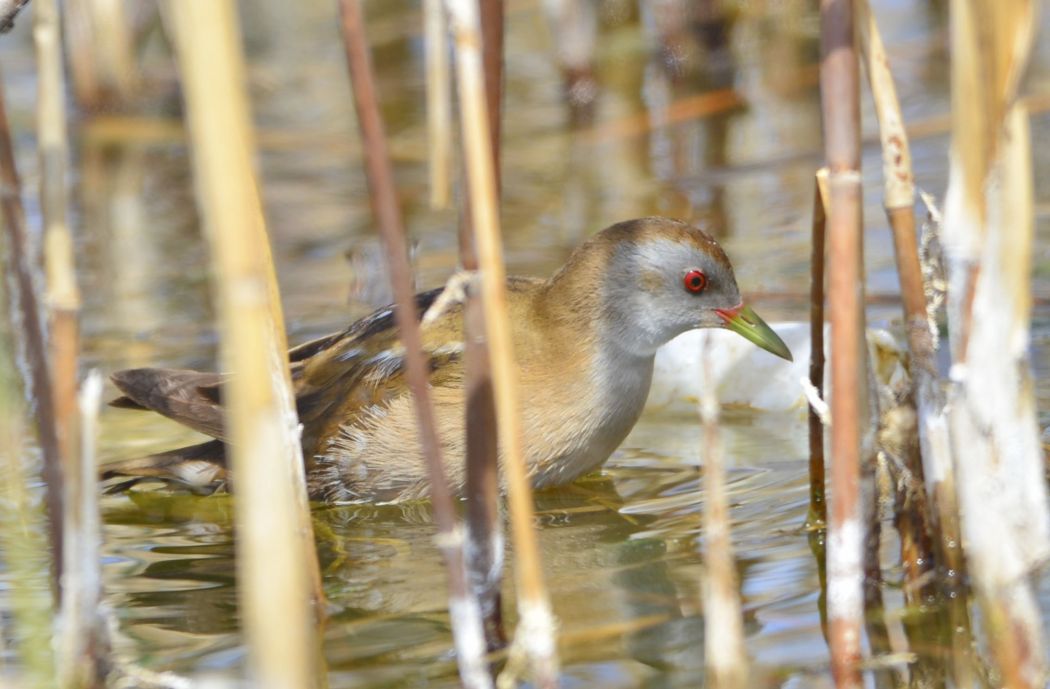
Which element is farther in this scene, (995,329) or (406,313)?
(995,329)

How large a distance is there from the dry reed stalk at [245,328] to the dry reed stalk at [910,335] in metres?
1.24

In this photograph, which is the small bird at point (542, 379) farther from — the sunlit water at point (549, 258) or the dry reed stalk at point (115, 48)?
the dry reed stalk at point (115, 48)

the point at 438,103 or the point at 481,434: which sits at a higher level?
the point at 438,103

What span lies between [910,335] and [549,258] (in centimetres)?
359

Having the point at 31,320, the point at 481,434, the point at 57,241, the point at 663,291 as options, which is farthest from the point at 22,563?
the point at 663,291

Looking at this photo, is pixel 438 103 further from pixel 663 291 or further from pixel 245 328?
pixel 245 328

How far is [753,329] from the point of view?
14.4ft

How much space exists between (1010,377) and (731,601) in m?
0.61

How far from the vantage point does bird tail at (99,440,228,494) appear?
4.41m

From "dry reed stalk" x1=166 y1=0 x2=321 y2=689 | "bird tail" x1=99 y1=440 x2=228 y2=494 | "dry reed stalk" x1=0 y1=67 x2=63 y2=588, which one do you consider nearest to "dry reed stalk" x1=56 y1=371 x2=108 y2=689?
"dry reed stalk" x1=0 y1=67 x2=63 y2=588

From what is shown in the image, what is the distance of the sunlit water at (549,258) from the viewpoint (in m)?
3.34

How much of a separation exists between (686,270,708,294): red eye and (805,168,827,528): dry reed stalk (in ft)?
2.73

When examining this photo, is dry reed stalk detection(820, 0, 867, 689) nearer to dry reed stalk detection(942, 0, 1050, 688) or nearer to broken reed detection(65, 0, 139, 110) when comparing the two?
dry reed stalk detection(942, 0, 1050, 688)

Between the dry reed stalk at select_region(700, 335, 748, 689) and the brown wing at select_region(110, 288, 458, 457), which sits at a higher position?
the brown wing at select_region(110, 288, 458, 457)
